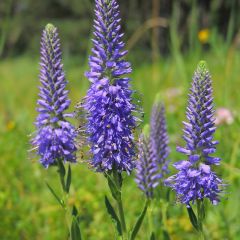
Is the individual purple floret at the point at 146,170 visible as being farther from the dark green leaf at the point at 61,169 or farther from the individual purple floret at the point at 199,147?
the individual purple floret at the point at 199,147

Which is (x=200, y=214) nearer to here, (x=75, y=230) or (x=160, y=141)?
(x=75, y=230)

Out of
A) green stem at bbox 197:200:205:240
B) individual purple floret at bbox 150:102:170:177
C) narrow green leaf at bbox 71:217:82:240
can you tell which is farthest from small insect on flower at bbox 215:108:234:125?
narrow green leaf at bbox 71:217:82:240

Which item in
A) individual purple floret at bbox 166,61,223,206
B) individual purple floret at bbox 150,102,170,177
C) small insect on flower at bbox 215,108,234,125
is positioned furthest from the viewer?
small insect on flower at bbox 215,108,234,125

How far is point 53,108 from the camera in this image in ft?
9.50

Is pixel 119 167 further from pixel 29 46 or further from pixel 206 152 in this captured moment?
pixel 29 46

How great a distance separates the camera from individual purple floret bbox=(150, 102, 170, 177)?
360cm

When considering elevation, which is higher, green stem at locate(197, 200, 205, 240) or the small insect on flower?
the small insect on flower

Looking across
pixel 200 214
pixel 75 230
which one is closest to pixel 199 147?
pixel 200 214

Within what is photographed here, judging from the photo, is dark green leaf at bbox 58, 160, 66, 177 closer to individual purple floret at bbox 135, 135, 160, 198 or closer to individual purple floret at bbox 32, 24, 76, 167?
individual purple floret at bbox 32, 24, 76, 167

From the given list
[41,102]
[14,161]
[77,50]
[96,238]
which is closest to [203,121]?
[41,102]

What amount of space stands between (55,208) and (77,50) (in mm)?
32201

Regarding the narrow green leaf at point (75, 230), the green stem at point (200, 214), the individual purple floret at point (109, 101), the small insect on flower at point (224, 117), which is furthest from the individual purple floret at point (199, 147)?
the small insect on flower at point (224, 117)

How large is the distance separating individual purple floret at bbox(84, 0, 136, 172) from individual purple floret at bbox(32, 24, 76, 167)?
280 millimetres

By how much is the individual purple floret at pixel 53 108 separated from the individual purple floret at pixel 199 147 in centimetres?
72
